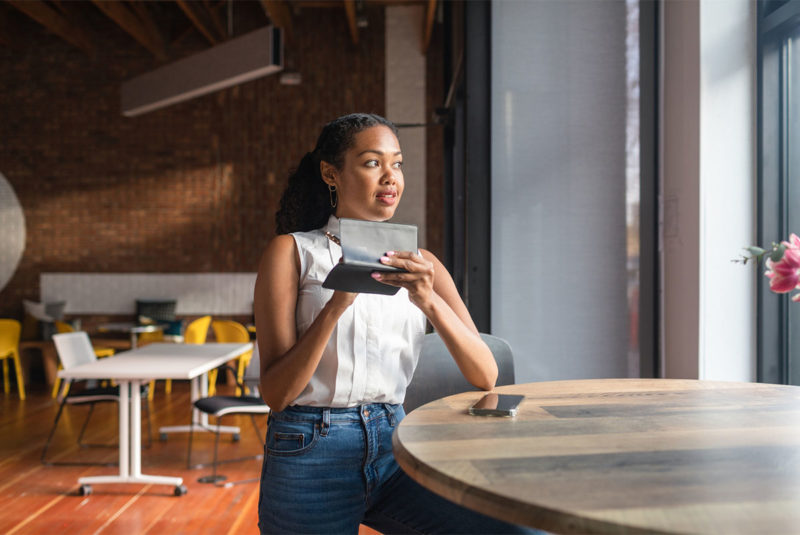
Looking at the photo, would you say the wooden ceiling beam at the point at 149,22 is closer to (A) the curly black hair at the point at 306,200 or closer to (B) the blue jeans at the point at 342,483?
(A) the curly black hair at the point at 306,200

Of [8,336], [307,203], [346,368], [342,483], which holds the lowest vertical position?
[8,336]

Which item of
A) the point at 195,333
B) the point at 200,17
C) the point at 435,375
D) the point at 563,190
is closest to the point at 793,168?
Result: the point at 563,190

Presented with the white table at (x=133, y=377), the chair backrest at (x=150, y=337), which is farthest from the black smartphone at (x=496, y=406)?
the chair backrest at (x=150, y=337)

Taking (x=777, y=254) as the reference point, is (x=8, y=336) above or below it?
below

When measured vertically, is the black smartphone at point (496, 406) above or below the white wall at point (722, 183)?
below

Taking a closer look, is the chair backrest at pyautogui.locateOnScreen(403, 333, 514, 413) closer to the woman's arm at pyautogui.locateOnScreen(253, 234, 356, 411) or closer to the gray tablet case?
the woman's arm at pyautogui.locateOnScreen(253, 234, 356, 411)

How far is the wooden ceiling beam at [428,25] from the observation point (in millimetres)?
7586

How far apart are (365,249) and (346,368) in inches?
13.9

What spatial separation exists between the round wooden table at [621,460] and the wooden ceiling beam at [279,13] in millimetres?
6730

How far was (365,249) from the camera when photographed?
122cm

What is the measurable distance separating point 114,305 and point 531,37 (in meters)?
7.42

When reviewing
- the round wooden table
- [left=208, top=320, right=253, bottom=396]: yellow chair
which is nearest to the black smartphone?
the round wooden table

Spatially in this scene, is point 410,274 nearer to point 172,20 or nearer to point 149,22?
point 149,22

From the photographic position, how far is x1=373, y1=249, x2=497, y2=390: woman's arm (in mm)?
1275
